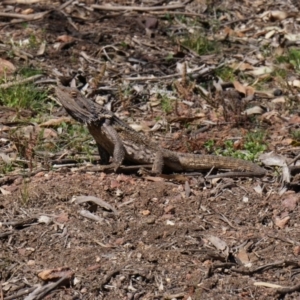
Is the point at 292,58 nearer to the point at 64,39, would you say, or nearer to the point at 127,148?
the point at 64,39

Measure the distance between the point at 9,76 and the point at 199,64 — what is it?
7.27 feet

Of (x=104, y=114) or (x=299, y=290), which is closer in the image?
(x=299, y=290)

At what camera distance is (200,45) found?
9.88m

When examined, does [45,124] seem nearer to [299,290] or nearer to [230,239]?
[230,239]

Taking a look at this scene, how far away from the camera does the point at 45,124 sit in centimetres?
783

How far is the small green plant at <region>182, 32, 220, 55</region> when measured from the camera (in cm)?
985

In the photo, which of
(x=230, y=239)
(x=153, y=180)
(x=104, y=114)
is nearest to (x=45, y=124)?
(x=104, y=114)

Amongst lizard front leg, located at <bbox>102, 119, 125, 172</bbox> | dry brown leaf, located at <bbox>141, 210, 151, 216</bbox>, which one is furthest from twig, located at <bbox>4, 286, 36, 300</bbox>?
lizard front leg, located at <bbox>102, 119, 125, 172</bbox>

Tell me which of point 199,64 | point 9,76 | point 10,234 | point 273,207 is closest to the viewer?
point 10,234

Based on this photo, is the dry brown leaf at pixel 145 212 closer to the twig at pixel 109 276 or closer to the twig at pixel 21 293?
the twig at pixel 109 276

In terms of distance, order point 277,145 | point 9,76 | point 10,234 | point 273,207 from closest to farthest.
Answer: point 10,234
point 273,207
point 277,145
point 9,76

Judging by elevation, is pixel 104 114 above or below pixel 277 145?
above

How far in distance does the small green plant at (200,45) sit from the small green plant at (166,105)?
140 centimetres

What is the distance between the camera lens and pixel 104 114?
22.8 ft
